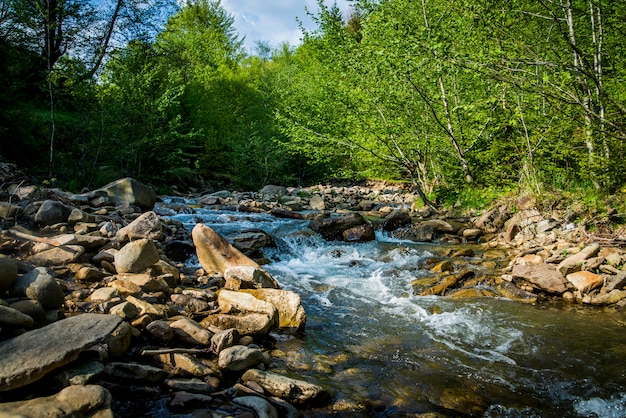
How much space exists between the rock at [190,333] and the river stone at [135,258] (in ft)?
4.80

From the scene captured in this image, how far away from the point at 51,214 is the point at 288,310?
14.8 feet

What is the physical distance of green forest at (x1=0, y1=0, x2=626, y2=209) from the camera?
679cm

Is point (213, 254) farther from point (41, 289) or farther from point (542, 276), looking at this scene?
point (542, 276)

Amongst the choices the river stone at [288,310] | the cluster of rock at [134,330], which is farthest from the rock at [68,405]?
the river stone at [288,310]

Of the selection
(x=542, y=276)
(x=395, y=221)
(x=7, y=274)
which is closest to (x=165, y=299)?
(x=7, y=274)

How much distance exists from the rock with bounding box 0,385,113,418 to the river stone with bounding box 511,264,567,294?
5.66 meters

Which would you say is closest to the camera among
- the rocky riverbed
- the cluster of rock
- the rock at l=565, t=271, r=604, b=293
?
the cluster of rock

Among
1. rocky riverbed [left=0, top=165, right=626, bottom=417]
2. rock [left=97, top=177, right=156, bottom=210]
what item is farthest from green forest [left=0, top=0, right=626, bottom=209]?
rocky riverbed [left=0, top=165, right=626, bottom=417]

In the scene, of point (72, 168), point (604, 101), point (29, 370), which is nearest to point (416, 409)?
point (29, 370)

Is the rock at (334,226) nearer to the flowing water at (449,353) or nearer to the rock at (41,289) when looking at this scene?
the flowing water at (449,353)

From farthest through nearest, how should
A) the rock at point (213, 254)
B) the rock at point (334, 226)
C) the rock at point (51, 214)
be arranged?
the rock at point (334, 226), the rock at point (51, 214), the rock at point (213, 254)

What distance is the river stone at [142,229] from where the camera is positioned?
20.2 ft

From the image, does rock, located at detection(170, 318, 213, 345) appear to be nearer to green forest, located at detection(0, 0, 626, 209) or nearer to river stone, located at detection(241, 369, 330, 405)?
Answer: river stone, located at detection(241, 369, 330, 405)

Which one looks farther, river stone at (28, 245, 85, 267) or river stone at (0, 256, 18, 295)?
river stone at (28, 245, 85, 267)
